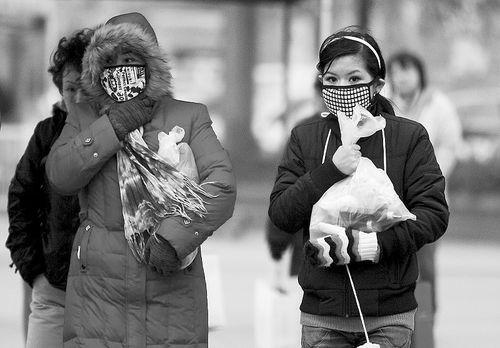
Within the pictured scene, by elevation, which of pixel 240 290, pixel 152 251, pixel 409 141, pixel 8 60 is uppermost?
pixel 8 60

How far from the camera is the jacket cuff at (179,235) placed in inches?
148

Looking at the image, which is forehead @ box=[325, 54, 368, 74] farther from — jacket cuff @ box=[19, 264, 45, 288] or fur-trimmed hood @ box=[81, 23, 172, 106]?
jacket cuff @ box=[19, 264, 45, 288]

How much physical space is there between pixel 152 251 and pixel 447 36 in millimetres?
10897

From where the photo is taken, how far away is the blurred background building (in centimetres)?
1355

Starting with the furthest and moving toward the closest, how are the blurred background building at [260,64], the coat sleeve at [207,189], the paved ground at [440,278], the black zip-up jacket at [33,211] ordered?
the blurred background building at [260,64]
the paved ground at [440,278]
the black zip-up jacket at [33,211]
the coat sleeve at [207,189]

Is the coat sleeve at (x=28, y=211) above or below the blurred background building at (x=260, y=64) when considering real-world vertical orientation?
below

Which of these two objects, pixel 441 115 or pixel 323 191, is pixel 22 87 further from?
pixel 323 191

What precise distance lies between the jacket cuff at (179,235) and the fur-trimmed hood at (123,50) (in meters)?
0.48

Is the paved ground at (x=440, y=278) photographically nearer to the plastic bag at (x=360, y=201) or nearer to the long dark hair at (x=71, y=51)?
the long dark hair at (x=71, y=51)

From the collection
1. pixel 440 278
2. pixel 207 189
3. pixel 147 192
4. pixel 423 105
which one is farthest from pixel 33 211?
pixel 440 278

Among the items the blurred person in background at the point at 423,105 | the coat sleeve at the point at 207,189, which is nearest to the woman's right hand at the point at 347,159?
the coat sleeve at the point at 207,189

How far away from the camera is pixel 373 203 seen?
11.9 ft

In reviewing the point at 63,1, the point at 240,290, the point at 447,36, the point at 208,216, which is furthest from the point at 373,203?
the point at 63,1

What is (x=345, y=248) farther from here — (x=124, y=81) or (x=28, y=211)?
(x=28, y=211)
